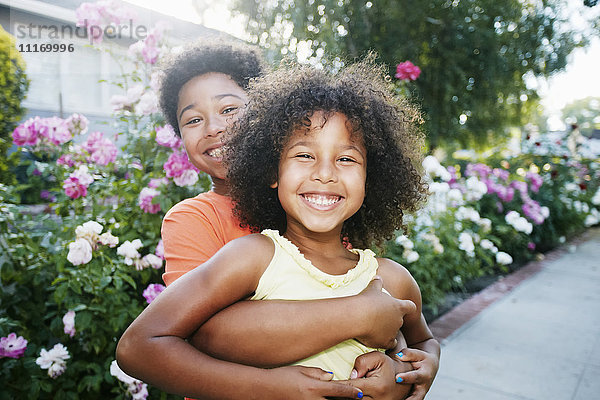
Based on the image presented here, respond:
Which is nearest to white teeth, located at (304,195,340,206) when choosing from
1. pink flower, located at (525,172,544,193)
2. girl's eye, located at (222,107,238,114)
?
girl's eye, located at (222,107,238,114)

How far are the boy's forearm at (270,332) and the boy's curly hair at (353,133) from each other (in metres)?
0.45

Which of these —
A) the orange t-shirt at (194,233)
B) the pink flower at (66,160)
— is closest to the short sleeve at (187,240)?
the orange t-shirt at (194,233)

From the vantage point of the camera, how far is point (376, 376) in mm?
1194

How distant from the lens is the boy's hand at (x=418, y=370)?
1295 millimetres

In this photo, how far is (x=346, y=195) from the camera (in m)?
1.37

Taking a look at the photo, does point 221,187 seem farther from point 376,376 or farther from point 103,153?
point 103,153

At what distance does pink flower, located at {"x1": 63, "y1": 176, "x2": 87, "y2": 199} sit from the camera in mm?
2568

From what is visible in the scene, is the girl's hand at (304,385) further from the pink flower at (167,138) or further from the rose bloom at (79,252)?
the pink flower at (167,138)

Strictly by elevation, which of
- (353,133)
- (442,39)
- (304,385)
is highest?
(442,39)

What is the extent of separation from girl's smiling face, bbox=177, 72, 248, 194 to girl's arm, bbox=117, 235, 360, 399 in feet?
2.06

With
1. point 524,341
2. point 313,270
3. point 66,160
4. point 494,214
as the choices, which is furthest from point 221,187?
point 494,214

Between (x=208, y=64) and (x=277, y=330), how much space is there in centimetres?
108

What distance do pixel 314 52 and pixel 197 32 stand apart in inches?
84.3

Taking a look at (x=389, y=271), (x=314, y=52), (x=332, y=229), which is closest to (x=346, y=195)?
(x=332, y=229)
